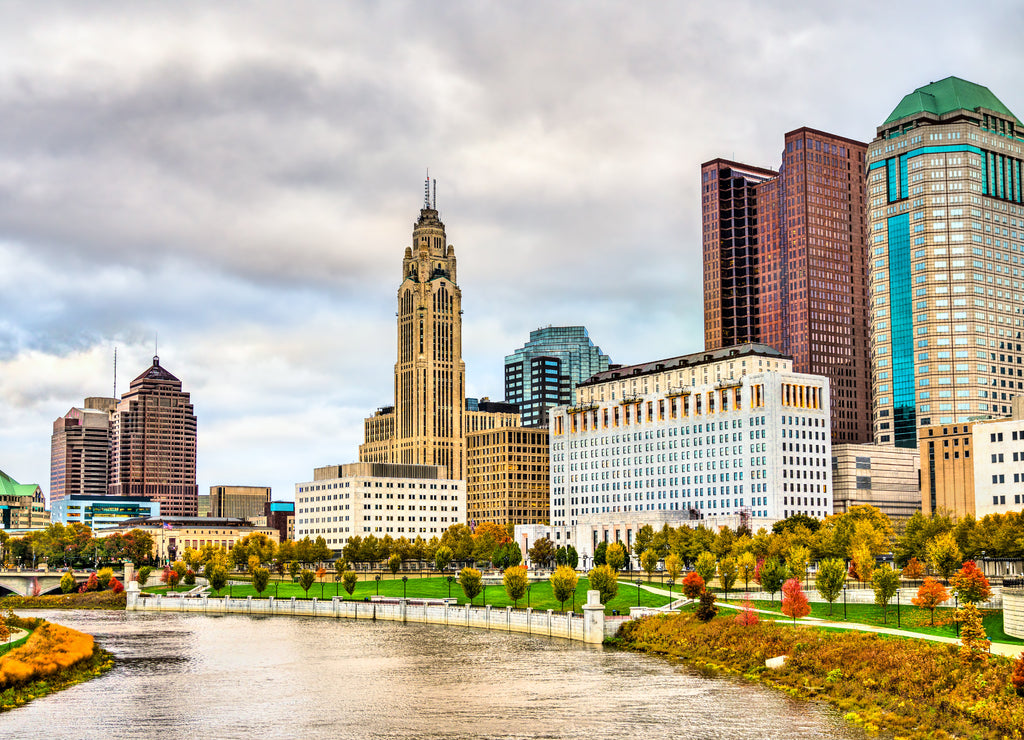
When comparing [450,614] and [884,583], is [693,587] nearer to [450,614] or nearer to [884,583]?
[884,583]

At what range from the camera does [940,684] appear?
7694 centimetres

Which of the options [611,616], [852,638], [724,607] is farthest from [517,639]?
[852,638]

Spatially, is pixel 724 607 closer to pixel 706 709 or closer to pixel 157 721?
pixel 706 709

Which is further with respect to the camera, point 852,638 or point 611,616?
point 611,616

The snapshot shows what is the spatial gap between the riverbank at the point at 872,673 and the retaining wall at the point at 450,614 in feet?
34.0

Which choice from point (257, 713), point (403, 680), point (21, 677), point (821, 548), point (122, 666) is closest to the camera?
point (257, 713)

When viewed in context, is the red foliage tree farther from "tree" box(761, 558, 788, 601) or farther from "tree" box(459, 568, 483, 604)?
"tree" box(459, 568, 483, 604)

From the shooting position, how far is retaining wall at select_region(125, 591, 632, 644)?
5020 inches

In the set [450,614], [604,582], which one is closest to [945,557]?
[604,582]

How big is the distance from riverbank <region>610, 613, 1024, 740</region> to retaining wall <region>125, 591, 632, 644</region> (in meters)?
10.4

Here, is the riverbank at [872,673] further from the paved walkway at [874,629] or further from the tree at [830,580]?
the tree at [830,580]

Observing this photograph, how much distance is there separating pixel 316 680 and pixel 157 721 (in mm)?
21765

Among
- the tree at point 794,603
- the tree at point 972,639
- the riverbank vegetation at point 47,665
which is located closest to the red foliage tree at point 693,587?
the tree at point 794,603

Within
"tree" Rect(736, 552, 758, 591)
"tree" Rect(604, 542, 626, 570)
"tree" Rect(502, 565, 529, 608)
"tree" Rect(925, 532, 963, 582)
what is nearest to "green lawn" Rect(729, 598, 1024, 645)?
"tree" Rect(736, 552, 758, 591)
